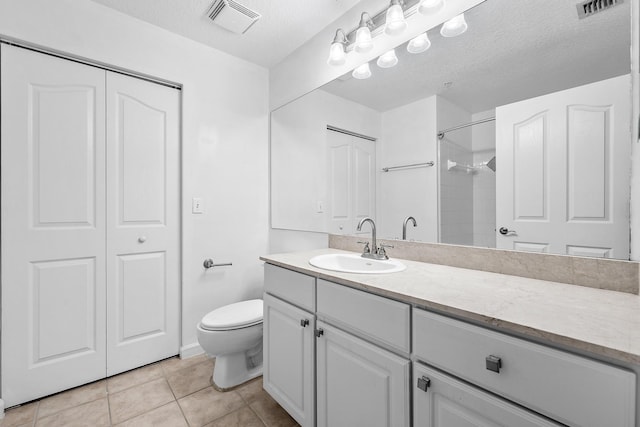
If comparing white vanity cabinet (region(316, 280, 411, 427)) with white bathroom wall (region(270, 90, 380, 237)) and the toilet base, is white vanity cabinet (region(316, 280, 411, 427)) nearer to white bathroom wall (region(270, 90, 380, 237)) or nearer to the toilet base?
the toilet base

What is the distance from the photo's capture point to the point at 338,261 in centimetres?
161

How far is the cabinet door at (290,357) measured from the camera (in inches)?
50.0

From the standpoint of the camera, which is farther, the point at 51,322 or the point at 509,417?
the point at 51,322

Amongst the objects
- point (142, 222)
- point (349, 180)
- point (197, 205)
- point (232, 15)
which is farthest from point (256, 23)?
point (142, 222)

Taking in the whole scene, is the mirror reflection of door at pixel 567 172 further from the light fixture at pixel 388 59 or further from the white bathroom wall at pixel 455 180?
the light fixture at pixel 388 59

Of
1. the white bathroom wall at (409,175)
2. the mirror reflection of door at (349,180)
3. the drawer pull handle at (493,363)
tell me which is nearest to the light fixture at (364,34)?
the white bathroom wall at (409,175)

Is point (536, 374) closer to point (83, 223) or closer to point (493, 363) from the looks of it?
point (493, 363)

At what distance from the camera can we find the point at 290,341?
4.51 ft

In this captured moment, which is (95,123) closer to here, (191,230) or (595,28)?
(191,230)

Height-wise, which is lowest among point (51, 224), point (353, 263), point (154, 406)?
point (154, 406)

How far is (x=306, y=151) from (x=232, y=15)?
97 centimetres

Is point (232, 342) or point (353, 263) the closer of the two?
point (353, 263)

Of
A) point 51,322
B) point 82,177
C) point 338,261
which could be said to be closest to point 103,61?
point 82,177

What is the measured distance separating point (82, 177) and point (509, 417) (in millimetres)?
2268
